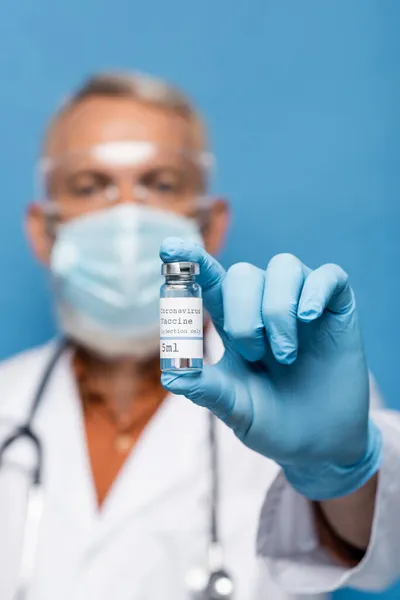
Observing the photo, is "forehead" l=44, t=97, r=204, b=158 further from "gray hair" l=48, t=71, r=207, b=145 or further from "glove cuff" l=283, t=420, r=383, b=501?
"glove cuff" l=283, t=420, r=383, b=501

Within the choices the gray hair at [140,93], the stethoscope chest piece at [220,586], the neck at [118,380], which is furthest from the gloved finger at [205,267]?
the gray hair at [140,93]

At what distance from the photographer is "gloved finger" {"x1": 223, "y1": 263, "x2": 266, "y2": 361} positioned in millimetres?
617

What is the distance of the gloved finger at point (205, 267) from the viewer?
578 mm

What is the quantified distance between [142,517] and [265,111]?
81cm

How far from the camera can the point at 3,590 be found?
0.96 m

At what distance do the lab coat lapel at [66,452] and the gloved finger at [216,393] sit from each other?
0.40 meters

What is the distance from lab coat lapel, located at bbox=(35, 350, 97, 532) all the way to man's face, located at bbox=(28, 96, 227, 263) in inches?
9.7

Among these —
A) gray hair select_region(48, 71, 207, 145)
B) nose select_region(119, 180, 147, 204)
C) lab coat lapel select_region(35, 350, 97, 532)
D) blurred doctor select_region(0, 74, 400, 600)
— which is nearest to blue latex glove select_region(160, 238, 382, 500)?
blurred doctor select_region(0, 74, 400, 600)

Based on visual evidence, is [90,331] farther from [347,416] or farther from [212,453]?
[347,416]

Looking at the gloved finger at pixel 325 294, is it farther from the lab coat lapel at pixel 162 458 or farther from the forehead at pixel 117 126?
the forehead at pixel 117 126

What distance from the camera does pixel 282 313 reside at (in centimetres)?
60

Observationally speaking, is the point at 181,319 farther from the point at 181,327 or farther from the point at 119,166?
the point at 119,166

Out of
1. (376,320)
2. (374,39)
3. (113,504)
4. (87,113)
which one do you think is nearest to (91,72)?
(87,113)

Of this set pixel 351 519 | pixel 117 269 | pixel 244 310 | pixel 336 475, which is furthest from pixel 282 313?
pixel 117 269
